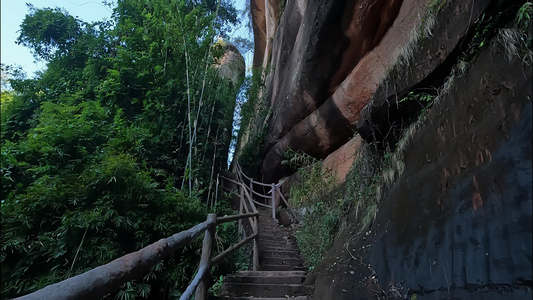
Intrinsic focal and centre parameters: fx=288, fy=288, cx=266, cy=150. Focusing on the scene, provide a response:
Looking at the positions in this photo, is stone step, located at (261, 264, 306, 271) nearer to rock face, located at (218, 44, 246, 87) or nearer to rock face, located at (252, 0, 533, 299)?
rock face, located at (252, 0, 533, 299)

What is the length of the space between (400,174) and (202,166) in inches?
202

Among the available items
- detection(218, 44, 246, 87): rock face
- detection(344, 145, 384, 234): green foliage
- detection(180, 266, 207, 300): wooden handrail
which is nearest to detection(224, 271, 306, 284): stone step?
detection(344, 145, 384, 234): green foliage

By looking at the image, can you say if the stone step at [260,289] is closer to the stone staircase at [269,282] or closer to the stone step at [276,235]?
the stone staircase at [269,282]

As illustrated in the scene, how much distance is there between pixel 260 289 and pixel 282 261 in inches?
62.1

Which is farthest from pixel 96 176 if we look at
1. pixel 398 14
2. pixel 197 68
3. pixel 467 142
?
pixel 398 14

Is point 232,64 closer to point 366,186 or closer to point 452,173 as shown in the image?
point 366,186

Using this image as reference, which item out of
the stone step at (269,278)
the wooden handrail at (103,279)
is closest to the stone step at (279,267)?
the stone step at (269,278)

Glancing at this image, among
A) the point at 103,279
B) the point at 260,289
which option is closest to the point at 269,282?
the point at 260,289

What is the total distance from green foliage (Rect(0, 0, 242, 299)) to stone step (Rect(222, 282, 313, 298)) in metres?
0.47

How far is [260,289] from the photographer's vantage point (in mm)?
3236

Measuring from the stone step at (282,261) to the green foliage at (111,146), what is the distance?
833 mm

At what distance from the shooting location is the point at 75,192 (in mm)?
3111

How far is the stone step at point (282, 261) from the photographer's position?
4597 mm

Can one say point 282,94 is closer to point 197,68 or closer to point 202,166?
point 197,68
